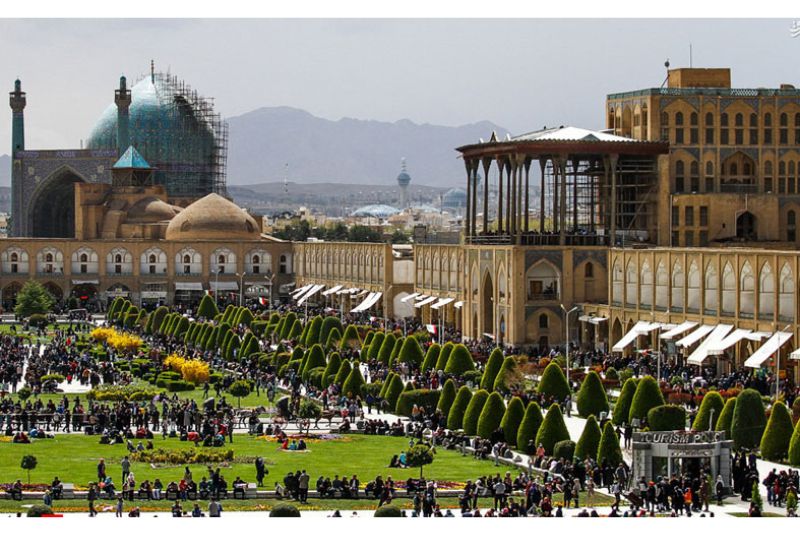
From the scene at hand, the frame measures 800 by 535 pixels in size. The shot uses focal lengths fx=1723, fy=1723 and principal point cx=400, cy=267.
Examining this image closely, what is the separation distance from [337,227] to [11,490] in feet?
405

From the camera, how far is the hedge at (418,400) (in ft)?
154

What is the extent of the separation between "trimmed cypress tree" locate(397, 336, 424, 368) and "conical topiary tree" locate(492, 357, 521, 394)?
8.69 meters

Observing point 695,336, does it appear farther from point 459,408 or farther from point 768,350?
point 459,408

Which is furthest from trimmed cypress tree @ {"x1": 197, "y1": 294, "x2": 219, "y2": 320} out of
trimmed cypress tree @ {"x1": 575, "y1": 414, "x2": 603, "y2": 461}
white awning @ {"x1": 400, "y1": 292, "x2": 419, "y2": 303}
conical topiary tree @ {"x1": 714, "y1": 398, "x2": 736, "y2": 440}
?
trimmed cypress tree @ {"x1": 575, "y1": 414, "x2": 603, "y2": 461}

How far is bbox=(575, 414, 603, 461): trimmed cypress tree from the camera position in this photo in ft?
118

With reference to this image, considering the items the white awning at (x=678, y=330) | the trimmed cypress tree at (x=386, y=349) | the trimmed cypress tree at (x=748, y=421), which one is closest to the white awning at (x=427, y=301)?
the trimmed cypress tree at (x=386, y=349)

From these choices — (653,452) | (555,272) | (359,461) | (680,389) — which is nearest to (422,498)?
(653,452)

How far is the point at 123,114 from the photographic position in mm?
122375

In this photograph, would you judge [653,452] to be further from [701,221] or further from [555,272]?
[701,221]

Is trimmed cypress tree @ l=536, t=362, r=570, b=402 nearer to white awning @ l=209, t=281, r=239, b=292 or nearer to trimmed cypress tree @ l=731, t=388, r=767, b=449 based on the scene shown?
trimmed cypress tree @ l=731, t=388, r=767, b=449

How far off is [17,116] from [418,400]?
3273 inches

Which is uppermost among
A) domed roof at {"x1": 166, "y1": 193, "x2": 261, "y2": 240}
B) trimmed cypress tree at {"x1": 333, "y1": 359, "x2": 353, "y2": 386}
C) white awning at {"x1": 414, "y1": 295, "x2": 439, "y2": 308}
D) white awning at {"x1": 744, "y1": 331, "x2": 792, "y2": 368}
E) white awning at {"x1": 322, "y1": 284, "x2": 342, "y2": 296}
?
domed roof at {"x1": 166, "y1": 193, "x2": 261, "y2": 240}

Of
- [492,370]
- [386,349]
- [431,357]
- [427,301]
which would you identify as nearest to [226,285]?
[427,301]

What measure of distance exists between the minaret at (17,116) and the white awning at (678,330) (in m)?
74.6
